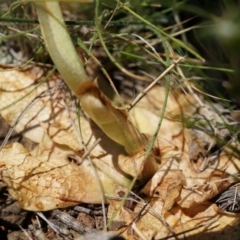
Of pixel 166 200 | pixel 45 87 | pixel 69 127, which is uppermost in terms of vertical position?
pixel 45 87

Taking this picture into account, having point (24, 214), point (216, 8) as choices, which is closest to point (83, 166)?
point (24, 214)

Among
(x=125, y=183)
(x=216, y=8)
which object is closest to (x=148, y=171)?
(x=125, y=183)

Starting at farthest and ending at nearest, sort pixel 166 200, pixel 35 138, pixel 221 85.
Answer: pixel 221 85 < pixel 35 138 < pixel 166 200

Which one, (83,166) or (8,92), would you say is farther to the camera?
(8,92)

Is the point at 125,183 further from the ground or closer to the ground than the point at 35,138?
closer to the ground

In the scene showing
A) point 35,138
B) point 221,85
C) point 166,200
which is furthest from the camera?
point 221,85

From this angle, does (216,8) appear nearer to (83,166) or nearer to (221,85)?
(221,85)
